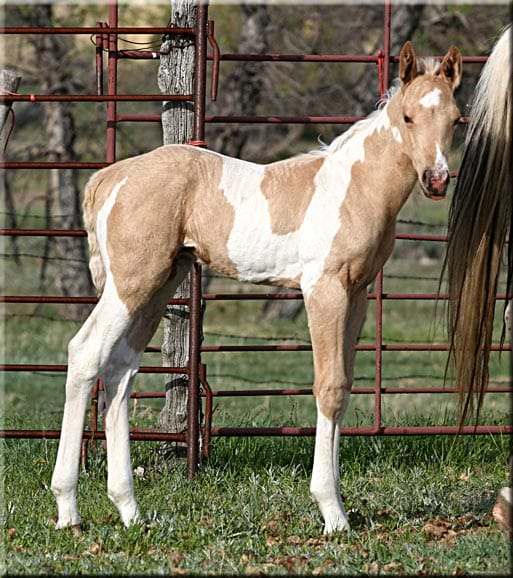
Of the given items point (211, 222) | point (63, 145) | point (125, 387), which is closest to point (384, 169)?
point (211, 222)

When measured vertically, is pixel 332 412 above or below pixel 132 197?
below

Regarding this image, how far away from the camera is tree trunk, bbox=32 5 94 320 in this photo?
40.2ft

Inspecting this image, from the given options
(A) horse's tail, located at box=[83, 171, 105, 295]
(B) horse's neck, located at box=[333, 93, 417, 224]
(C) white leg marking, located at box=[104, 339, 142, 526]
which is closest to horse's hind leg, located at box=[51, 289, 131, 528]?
(C) white leg marking, located at box=[104, 339, 142, 526]

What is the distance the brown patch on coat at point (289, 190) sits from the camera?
13.9 ft

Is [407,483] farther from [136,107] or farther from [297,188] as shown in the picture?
[136,107]

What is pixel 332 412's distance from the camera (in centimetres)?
418

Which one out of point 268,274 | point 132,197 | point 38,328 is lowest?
point 38,328

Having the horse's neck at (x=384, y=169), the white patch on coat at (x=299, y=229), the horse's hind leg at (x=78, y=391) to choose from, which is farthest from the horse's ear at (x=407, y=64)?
the horse's hind leg at (x=78, y=391)

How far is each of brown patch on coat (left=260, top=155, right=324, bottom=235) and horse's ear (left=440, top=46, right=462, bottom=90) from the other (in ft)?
2.31

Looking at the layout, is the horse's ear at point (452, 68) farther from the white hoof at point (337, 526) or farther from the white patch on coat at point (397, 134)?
the white hoof at point (337, 526)

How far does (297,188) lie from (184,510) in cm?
170

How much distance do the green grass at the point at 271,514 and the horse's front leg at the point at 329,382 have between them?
0.64ft

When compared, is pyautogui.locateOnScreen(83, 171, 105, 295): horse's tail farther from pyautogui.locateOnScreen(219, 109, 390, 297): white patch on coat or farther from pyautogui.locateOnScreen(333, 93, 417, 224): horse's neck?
pyautogui.locateOnScreen(333, 93, 417, 224): horse's neck

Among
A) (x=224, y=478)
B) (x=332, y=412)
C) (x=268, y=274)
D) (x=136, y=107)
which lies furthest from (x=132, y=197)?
(x=136, y=107)
